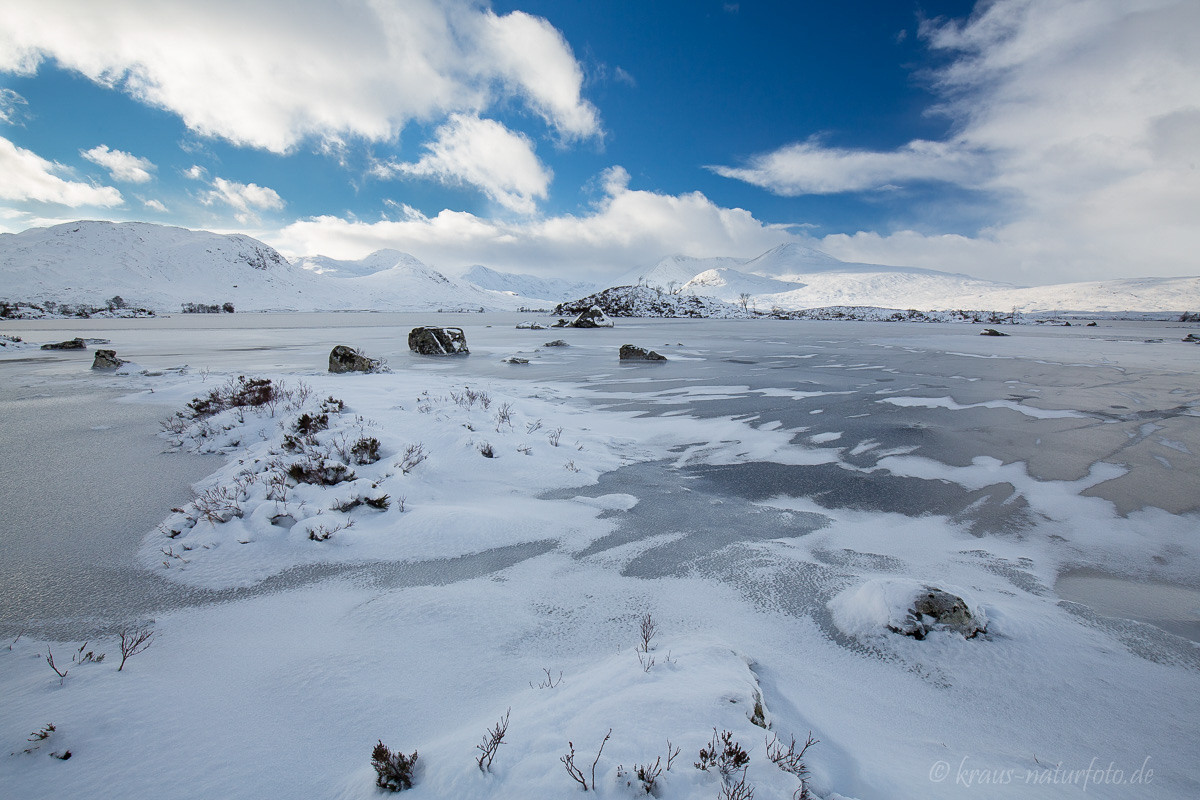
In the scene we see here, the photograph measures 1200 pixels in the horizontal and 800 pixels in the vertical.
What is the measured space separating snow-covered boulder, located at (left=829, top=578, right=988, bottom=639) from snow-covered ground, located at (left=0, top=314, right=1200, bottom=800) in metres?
0.02

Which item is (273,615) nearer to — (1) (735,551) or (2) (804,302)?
(1) (735,551)

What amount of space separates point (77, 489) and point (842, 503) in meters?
9.04

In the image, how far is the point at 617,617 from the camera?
3.41 meters

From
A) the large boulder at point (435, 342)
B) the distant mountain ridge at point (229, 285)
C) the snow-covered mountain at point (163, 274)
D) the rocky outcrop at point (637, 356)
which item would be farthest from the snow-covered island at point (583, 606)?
the snow-covered mountain at point (163, 274)

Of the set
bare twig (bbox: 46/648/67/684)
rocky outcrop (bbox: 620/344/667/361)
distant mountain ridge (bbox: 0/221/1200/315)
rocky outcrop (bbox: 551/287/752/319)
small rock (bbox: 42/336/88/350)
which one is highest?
distant mountain ridge (bbox: 0/221/1200/315)

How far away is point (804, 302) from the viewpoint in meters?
182

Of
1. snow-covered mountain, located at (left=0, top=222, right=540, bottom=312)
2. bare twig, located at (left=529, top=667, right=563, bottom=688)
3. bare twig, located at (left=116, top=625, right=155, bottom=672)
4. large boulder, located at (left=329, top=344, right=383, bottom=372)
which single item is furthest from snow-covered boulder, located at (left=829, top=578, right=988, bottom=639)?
snow-covered mountain, located at (left=0, top=222, right=540, bottom=312)

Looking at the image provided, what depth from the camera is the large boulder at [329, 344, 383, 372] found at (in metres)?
14.6

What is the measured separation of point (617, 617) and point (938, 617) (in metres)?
2.26

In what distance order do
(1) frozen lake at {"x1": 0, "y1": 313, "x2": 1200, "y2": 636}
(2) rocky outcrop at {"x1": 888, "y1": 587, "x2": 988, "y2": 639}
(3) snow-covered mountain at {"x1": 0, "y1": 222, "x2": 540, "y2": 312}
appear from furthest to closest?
1. (3) snow-covered mountain at {"x1": 0, "y1": 222, "x2": 540, "y2": 312}
2. (1) frozen lake at {"x1": 0, "y1": 313, "x2": 1200, "y2": 636}
3. (2) rocky outcrop at {"x1": 888, "y1": 587, "x2": 988, "y2": 639}

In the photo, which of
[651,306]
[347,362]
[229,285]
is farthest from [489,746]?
[229,285]

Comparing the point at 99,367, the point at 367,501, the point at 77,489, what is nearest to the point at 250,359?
the point at 99,367

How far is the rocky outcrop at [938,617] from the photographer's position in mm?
3207

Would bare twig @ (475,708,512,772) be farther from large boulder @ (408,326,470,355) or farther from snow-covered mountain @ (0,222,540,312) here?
snow-covered mountain @ (0,222,540,312)
